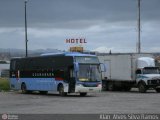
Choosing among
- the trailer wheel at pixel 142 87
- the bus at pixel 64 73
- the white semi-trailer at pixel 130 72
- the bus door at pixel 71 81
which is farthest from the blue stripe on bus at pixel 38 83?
the trailer wheel at pixel 142 87

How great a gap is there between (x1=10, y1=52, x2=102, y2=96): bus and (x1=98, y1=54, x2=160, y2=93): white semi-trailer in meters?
7.09

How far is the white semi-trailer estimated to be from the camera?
4688 centimetres

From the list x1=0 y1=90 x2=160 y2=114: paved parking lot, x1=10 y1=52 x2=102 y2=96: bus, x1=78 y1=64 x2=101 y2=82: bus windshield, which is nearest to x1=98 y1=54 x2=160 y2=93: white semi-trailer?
x1=10 y1=52 x2=102 y2=96: bus

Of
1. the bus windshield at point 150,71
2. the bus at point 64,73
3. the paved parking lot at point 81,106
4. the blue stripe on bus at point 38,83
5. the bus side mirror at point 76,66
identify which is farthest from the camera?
the bus windshield at point 150,71

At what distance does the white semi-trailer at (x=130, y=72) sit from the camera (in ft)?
154

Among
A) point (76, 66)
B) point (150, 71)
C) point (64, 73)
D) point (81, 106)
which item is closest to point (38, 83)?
point (64, 73)

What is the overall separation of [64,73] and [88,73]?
193 cm

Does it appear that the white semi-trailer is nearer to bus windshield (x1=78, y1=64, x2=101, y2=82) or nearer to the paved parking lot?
bus windshield (x1=78, y1=64, x2=101, y2=82)

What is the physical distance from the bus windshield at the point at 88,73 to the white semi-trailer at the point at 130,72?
806 cm

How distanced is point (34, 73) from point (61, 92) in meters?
5.94

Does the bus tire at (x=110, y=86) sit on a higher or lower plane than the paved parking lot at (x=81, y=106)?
higher

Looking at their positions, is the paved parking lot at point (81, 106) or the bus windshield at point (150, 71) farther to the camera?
the bus windshield at point (150, 71)

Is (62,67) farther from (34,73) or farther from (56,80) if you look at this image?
(34,73)

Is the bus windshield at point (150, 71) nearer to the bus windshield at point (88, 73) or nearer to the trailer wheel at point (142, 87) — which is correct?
the trailer wheel at point (142, 87)
